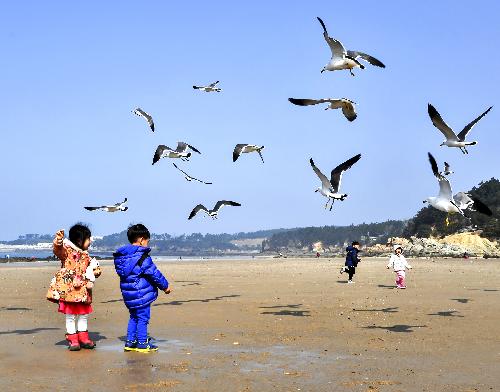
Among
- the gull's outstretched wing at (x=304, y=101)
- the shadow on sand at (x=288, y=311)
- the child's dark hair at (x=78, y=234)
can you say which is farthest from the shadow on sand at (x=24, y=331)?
the gull's outstretched wing at (x=304, y=101)

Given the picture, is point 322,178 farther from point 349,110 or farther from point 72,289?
point 72,289

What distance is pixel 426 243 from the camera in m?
75.7

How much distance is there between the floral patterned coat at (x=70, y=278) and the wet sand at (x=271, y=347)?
67 cm

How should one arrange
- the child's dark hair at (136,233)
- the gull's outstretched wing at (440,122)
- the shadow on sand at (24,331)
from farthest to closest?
the gull's outstretched wing at (440,122), the shadow on sand at (24,331), the child's dark hair at (136,233)

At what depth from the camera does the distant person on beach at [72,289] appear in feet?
27.9

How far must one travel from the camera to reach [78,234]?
29.1ft

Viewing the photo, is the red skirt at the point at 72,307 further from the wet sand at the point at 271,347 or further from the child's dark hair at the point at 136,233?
the child's dark hair at the point at 136,233

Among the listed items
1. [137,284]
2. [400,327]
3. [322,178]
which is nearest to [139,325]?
[137,284]

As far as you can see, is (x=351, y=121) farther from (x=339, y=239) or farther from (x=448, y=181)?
(x=339, y=239)

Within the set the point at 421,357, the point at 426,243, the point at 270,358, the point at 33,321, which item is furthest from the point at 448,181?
the point at 426,243

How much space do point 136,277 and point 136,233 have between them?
2.03 ft

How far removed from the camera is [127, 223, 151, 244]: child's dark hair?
8820 mm

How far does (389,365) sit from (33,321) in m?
6.58

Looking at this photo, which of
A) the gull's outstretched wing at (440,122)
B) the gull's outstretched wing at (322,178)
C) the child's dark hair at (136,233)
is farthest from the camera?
the gull's outstretched wing at (322,178)
